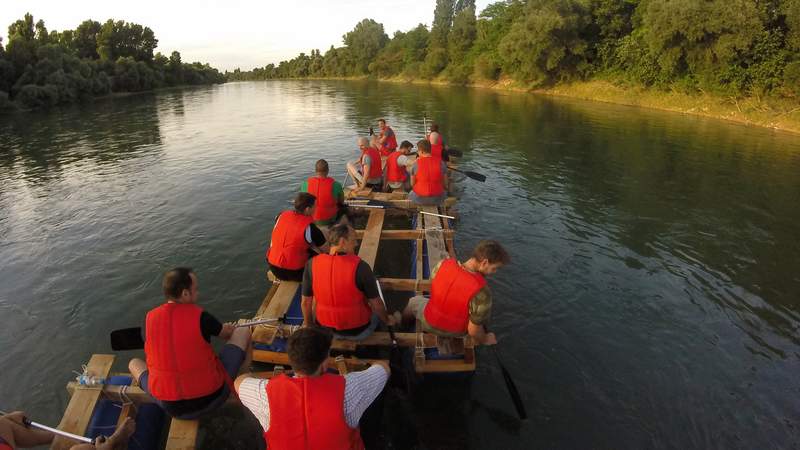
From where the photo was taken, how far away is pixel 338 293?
191 inches

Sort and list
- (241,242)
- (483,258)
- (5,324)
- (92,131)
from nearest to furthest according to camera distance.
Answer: (483,258)
(5,324)
(241,242)
(92,131)

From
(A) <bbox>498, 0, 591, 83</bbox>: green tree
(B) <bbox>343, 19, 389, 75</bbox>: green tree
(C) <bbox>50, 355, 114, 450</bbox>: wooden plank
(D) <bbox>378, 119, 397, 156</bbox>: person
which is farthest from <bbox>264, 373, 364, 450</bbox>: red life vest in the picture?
(B) <bbox>343, 19, 389, 75</bbox>: green tree

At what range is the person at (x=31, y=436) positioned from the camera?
3535 millimetres

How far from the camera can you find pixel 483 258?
4.50 metres

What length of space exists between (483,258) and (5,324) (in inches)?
362

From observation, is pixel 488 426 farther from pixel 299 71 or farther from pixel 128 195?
pixel 299 71

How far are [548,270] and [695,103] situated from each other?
109 feet

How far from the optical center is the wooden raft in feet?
13.2

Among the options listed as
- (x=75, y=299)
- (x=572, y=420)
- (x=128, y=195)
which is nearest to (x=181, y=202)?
(x=128, y=195)

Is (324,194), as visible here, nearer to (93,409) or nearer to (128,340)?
(128,340)

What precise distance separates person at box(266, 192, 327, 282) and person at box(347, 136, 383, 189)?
4.78 metres

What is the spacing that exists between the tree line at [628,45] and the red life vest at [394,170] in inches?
1151

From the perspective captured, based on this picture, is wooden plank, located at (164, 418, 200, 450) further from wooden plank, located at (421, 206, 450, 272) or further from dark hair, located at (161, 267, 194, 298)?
wooden plank, located at (421, 206, 450, 272)

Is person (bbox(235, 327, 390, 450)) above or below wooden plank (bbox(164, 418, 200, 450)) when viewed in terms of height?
above
